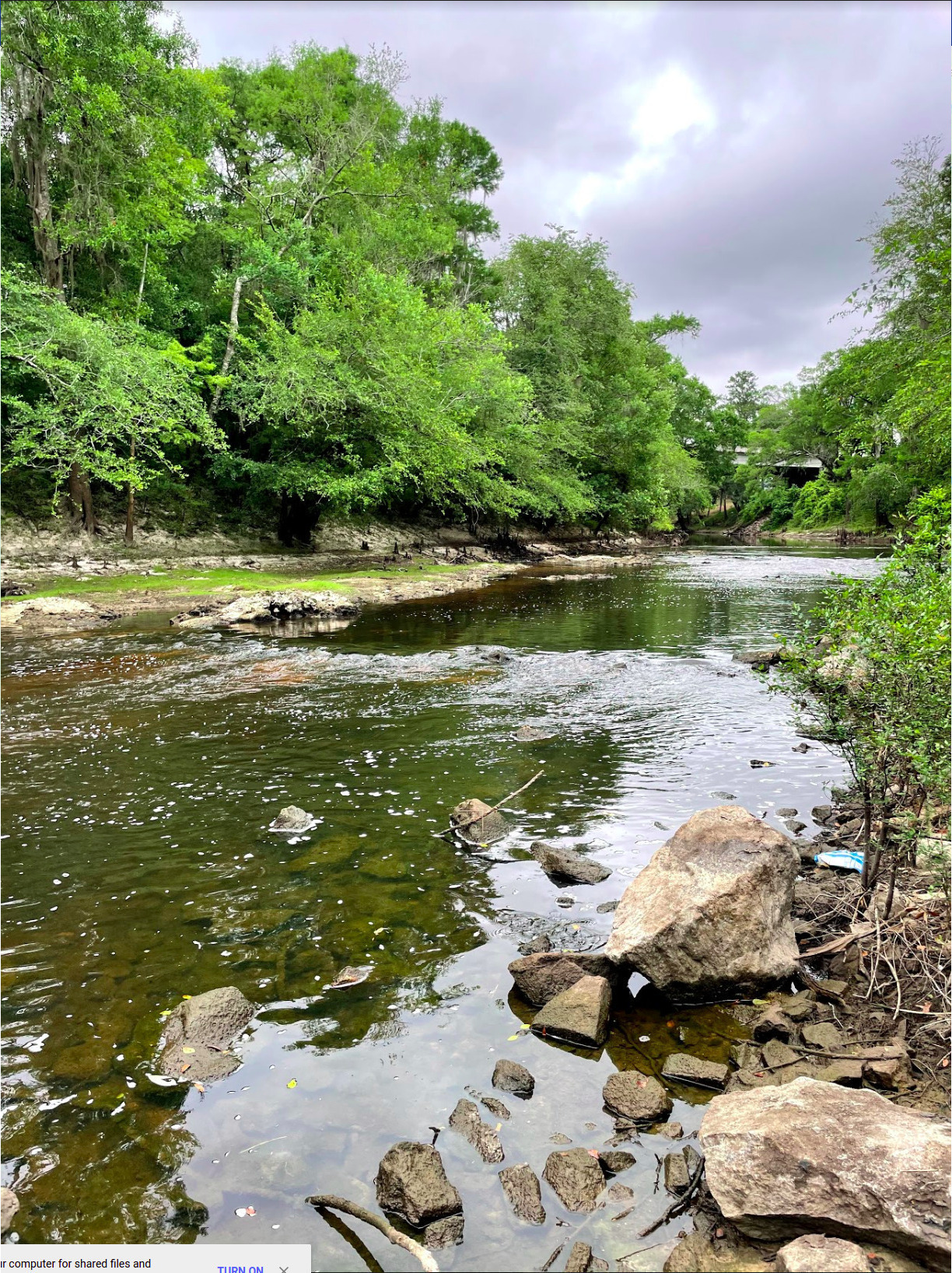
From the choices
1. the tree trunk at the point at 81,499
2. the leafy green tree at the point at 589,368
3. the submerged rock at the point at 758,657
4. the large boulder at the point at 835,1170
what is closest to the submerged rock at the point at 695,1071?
the large boulder at the point at 835,1170

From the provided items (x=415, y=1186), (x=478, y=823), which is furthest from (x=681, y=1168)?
(x=478, y=823)

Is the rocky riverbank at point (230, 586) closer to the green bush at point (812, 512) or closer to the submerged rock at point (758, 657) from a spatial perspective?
the submerged rock at point (758, 657)

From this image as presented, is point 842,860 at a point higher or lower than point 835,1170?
lower

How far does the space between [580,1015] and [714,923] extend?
123 cm

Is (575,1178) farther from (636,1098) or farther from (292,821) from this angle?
(292,821)

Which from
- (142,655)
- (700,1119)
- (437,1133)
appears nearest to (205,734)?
(142,655)

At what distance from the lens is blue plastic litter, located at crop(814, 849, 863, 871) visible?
7.15 m

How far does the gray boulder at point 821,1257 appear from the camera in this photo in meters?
3.05

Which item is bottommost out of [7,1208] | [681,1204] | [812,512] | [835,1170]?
[7,1208]

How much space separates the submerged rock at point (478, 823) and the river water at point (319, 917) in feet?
1.02

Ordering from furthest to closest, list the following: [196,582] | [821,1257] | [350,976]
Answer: [196,582] → [350,976] → [821,1257]

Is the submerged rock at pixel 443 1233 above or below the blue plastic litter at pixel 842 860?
below

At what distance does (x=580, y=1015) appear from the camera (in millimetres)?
5074

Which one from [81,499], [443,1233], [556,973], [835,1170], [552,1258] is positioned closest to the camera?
[835,1170]
